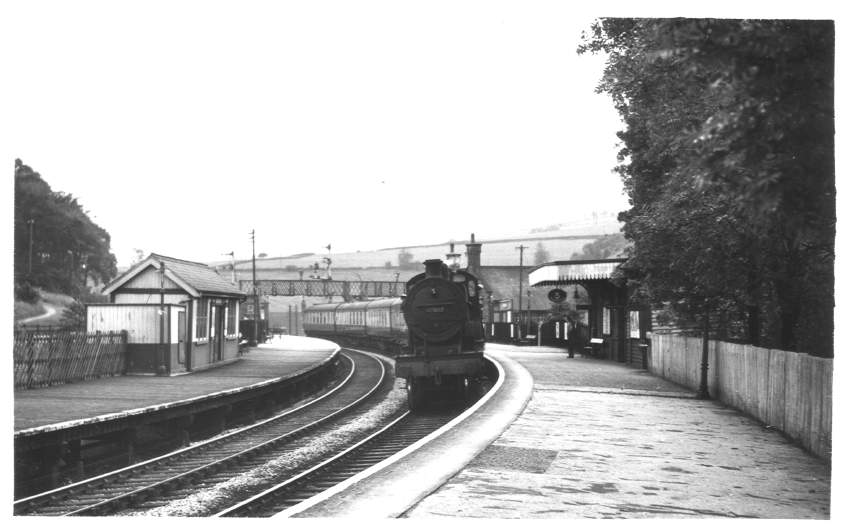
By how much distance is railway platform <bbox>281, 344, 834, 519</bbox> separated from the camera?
268 inches

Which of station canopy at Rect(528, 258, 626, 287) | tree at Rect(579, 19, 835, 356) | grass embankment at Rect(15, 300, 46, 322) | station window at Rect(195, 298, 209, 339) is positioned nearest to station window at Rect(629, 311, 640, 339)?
station canopy at Rect(528, 258, 626, 287)

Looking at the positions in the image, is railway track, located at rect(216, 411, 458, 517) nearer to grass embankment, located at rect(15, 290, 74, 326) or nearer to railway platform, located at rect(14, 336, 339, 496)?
railway platform, located at rect(14, 336, 339, 496)

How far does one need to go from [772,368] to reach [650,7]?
6.87 metres

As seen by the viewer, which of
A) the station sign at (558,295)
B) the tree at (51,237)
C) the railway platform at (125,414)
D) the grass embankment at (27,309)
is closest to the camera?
the tree at (51,237)

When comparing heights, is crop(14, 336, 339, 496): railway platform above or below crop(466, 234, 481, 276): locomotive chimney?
below

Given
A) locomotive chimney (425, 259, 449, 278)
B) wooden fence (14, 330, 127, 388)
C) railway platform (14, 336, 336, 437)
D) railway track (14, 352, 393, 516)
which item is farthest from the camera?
locomotive chimney (425, 259, 449, 278)

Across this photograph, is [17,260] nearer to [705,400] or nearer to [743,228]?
[743,228]

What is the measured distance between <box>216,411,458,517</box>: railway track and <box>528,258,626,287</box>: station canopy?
1047cm

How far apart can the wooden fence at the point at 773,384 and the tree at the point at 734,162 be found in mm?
490

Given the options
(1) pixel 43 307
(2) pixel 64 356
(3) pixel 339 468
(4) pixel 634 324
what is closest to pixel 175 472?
(3) pixel 339 468

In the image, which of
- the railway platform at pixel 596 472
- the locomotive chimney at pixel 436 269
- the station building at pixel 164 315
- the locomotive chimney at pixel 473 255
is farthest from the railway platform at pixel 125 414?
the locomotive chimney at pixel 473 255

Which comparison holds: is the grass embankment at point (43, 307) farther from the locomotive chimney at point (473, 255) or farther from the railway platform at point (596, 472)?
the locomotive chimney at point (473, 255)

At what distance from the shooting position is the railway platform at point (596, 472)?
6.81 meters

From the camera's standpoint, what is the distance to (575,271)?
87.5 feet
